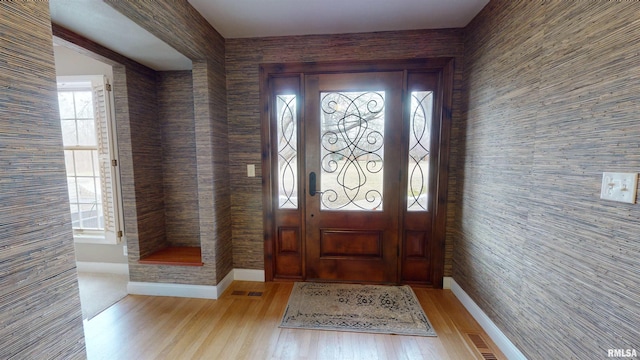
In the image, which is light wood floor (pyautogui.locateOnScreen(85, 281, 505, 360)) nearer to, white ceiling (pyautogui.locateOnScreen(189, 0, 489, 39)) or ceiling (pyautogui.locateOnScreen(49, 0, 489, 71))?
ceiling (pyautogui.locateOnScreen(49, 0, 489, 71))

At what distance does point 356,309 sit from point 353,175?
125 cm

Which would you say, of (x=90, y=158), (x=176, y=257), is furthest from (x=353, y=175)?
(x=90, y=158)

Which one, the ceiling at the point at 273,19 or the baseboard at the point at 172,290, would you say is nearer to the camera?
the ceiling at the point at 273,19

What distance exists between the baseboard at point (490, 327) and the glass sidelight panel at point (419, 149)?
0.85 meters

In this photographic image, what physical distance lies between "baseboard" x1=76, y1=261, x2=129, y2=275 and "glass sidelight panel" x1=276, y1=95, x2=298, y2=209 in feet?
6.67

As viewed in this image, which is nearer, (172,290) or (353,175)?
(172,290)

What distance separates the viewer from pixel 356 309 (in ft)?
6.95

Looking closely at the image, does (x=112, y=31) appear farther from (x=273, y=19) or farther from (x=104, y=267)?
(x=104, y=267)

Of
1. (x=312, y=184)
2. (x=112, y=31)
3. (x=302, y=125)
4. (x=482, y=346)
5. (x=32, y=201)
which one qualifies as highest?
(x=112, y=31)

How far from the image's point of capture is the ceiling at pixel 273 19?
1684mm

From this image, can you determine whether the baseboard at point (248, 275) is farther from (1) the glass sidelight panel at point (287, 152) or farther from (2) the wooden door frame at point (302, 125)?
(1) the glass sidelight panel at point (287, 152)

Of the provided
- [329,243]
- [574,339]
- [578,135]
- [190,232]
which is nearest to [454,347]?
[574,339]

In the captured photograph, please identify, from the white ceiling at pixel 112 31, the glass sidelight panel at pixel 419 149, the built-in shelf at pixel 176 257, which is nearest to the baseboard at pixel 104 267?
the built-in shelf at pixel 176 257

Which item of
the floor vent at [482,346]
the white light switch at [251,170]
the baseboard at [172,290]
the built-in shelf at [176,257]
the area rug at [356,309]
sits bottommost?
the floor vent at [482,346]
